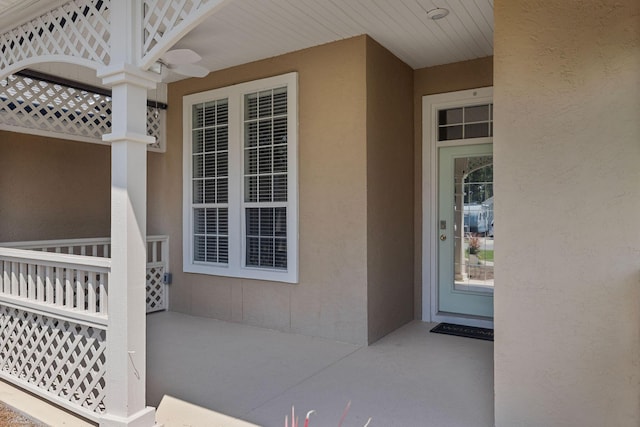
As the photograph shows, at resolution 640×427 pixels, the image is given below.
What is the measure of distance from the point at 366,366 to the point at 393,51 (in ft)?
10.7

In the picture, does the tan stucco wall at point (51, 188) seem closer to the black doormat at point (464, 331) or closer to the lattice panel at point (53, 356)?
the lattice panel at point (53, 356)

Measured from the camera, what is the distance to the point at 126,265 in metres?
Answer: 2.61

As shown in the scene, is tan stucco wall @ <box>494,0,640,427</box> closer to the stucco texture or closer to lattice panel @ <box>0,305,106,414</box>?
the stucco texture

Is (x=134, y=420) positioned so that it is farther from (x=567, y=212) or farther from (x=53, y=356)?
(x=567, y=212)

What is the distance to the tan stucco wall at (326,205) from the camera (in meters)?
4.34

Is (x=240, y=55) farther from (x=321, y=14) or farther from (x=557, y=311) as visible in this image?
(x=557, y=311)

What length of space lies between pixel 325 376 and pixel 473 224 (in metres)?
2.63

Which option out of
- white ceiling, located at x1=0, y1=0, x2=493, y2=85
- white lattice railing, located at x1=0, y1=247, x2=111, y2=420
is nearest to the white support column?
white lattice railing, located at x1=0, y1=247, x2=111, y2=420

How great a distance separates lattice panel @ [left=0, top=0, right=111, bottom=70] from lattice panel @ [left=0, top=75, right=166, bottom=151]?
4.09 ft

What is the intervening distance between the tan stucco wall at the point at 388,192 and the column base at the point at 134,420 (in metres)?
2.27

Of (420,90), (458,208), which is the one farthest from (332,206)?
(420,90)

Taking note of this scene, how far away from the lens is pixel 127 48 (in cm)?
267

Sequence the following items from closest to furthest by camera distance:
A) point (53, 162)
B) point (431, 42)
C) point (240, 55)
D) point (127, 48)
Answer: point (127, 48) < point (431, 42) < point (240, 55) < point (53, 162)

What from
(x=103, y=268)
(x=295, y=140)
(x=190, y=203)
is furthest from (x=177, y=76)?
(x=103, y=268)
